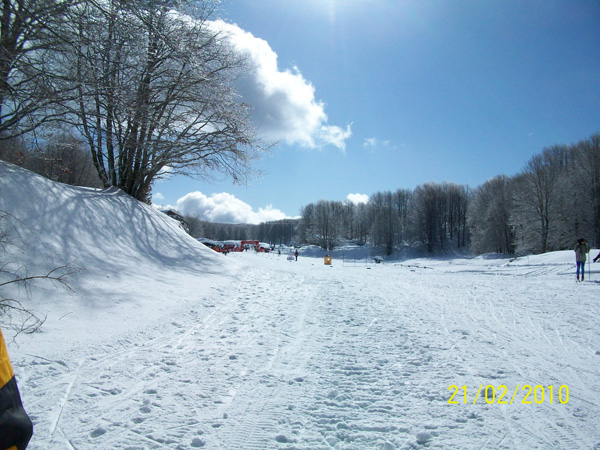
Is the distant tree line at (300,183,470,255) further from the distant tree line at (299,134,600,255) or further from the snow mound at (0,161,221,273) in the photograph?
the snow mound at (0,161,221,273)

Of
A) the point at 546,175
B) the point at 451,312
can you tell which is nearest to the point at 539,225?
the point at 546,175

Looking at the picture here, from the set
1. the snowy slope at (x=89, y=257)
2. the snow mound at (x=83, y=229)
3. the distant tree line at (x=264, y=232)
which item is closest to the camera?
the snowy slope at (x=89, y=257)

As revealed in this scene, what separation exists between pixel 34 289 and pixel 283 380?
4573mm

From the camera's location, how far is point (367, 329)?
5.90 meters

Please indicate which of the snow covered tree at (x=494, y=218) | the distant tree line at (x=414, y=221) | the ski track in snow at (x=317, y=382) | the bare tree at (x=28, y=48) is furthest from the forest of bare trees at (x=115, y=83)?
the distant tree line at (x=414, y=221)

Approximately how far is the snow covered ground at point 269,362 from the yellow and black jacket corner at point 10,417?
165 cm

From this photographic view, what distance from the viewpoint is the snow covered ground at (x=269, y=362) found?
2823 millimetres

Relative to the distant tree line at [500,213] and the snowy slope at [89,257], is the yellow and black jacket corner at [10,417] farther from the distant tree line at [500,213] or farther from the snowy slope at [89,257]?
the distant tree line at [500,213]

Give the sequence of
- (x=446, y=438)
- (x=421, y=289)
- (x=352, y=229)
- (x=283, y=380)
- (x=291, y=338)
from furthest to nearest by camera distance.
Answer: (x=352, y=229), (x=421, y=289), (x=291, y=338), (x=283, y=380), (x=446, y=438)

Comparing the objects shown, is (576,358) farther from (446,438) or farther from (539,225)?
(539,225)

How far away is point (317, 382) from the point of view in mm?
3770

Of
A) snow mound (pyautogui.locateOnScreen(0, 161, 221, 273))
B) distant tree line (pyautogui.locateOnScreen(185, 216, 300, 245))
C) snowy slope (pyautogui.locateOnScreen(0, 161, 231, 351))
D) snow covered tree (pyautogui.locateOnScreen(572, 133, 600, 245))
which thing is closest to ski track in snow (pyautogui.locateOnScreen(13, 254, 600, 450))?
snowy slope (pyautogui.locateOnScreen(0, 161, 231, 351))

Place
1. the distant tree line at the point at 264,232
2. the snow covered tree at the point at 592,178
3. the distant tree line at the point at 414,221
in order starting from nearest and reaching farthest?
the snow covered tree at the point at 592,178
the distant tree line at the point at 414,221
the distant tree line at the point at 264,232

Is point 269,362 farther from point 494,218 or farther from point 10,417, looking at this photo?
point 494,218
